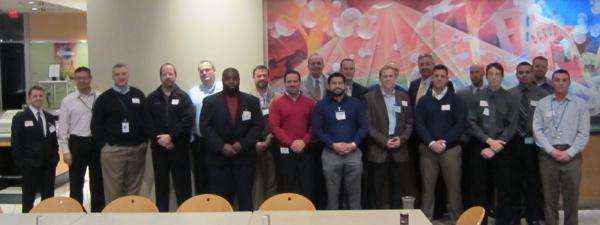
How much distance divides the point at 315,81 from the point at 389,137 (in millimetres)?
1018

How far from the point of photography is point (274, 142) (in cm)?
549

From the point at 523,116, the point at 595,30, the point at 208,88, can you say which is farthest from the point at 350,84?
the point at 595,30

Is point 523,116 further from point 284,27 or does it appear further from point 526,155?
point 284,27

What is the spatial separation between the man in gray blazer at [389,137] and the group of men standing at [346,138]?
0.4 inches

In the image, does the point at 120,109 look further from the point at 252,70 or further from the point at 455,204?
the point at 455,204

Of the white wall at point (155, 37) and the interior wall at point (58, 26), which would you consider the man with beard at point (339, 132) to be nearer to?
the white wall at point (155, 37)

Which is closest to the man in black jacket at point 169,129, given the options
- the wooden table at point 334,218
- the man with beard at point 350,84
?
the man with beard at point 350,84

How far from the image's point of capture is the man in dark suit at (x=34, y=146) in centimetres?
584

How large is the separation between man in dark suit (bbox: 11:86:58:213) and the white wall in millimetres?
655

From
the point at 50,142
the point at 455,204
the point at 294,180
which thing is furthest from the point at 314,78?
the point at 50,142

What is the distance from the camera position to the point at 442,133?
5270 mm

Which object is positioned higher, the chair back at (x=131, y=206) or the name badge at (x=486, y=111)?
the name badge at (x=486, y=111)

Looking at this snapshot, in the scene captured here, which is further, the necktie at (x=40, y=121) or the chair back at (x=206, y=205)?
the necktie at (x=40, y=121)

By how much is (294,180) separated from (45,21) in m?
8.67
